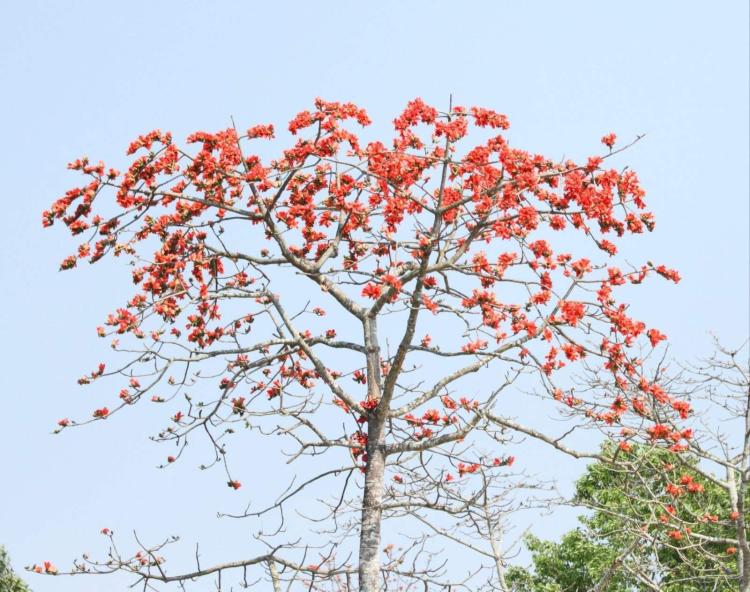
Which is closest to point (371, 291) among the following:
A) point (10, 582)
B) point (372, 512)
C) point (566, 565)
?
point (372, 512)

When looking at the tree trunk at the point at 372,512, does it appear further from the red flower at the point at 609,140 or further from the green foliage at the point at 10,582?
the green foliage at the point at 10,582

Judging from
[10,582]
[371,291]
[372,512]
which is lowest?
[372,512]

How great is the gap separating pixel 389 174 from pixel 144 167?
2425mm

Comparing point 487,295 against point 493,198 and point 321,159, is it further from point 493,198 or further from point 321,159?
point 321,159

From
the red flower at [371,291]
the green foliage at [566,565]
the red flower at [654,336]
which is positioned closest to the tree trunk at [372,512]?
the red flower at [371,291]

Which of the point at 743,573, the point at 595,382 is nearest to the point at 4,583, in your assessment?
the point at 595,382

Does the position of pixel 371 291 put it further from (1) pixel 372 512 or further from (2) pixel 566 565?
(2) pixel 566 565

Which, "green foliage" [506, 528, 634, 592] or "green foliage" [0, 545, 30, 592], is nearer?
"green foliage" [0, 545, 30, 592]

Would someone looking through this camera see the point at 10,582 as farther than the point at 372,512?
Yes

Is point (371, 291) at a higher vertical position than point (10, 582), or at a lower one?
lower

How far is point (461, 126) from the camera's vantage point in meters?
9.70

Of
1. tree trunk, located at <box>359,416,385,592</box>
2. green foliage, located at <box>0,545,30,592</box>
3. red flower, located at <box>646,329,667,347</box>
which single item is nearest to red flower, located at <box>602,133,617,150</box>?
red flower, located at <box>646,329,667,347</box>

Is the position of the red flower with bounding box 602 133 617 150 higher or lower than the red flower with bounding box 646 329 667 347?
higher

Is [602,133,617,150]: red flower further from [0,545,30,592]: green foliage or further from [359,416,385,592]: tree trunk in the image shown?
[0,545,30,592]: green foliage
